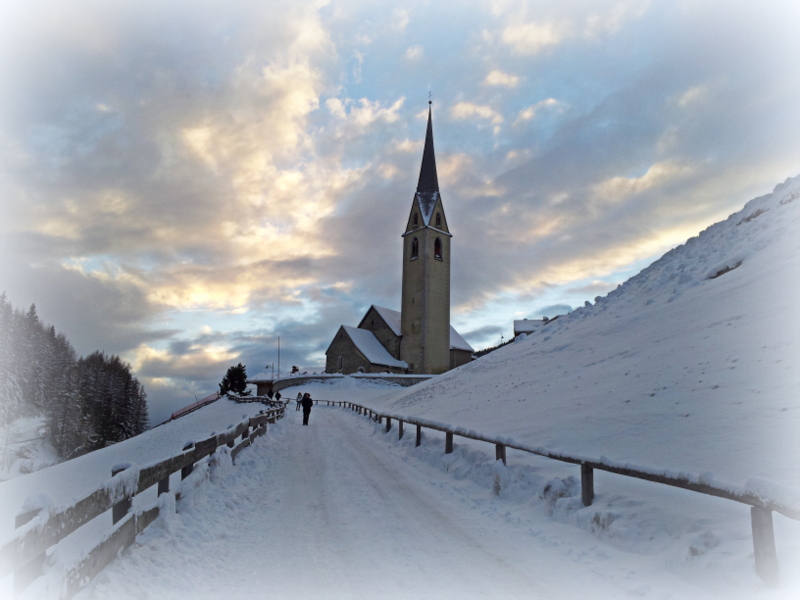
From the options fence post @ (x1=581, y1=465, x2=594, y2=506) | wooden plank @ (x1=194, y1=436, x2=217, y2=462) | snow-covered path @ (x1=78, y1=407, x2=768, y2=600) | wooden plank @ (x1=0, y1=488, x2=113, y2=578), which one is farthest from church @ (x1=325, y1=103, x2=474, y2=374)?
wooden plank @ (x1=0, y1=488, x2=113, y2=578)

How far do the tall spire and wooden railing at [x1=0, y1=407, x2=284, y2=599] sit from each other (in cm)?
6468

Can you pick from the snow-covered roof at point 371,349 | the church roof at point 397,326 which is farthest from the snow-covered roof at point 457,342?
the snow-covered roof at point 371,349

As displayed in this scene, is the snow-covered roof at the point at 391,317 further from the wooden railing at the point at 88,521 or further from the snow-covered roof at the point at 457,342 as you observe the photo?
the wooden railing at the point at 88,521

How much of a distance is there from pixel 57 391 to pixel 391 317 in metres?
42.6

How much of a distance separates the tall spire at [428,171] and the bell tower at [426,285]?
14 cm

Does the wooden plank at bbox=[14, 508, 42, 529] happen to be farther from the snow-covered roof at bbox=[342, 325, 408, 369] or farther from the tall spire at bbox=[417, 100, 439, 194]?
the tall spire at bbox=[417, 100, 439, 194]

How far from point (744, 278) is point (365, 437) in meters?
14.2

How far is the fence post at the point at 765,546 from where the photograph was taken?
13.1 feet

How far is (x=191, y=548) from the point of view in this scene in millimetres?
5336

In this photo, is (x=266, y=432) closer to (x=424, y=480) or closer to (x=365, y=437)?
(x=365, y=437)

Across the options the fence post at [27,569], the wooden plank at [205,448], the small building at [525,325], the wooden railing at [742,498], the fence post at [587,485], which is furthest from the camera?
the small building at [525,325]

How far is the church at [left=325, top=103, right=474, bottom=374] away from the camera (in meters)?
62.4

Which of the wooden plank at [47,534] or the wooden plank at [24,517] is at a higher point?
the wooden plank at [24,517]

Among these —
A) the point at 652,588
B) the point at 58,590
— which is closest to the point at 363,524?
the point at 652,588
